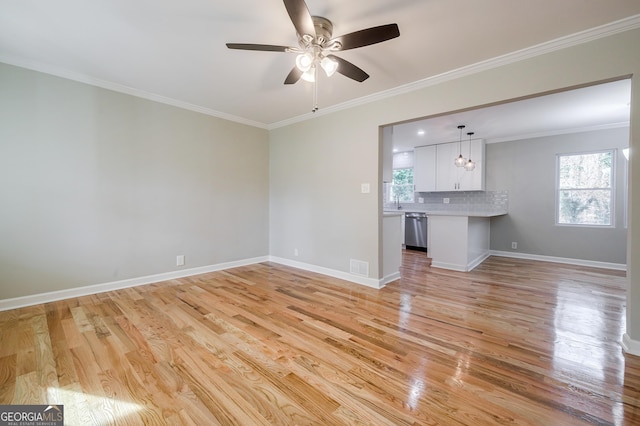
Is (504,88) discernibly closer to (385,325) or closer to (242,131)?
(385,325)

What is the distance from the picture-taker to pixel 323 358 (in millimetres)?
1946

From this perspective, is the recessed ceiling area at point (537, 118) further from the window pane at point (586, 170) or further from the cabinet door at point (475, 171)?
the window pane at point (586, 170)

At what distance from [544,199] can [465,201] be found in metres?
1.47

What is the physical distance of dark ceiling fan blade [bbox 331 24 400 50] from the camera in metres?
1.72

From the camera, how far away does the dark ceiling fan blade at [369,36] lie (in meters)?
1.72

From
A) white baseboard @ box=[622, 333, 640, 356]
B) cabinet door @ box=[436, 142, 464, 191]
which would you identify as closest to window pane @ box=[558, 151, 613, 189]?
cabinet door @ box=[436, 142, 464, 191]

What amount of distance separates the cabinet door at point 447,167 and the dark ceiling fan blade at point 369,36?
4968mm

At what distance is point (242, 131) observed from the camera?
4.65 m

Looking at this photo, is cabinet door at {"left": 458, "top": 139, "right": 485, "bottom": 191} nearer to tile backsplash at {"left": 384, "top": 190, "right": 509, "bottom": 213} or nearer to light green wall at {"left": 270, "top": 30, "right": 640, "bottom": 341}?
tile backsplash at {"left": 384, "top": 190, "right": 509, "bottom": 213}

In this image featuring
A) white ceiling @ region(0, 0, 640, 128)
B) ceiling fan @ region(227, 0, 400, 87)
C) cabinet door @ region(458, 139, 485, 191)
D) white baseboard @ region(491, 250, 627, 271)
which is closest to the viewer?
ceiling fan @ region(227, 0, 400, 87)

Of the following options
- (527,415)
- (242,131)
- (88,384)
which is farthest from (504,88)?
(88,384)

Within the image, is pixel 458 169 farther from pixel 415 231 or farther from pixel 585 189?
pixel 585 189

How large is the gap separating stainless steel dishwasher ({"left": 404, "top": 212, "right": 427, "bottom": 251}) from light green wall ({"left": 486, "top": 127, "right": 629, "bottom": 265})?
146 cm

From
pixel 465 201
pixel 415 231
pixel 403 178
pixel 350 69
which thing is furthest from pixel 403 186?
pixel 350 69
